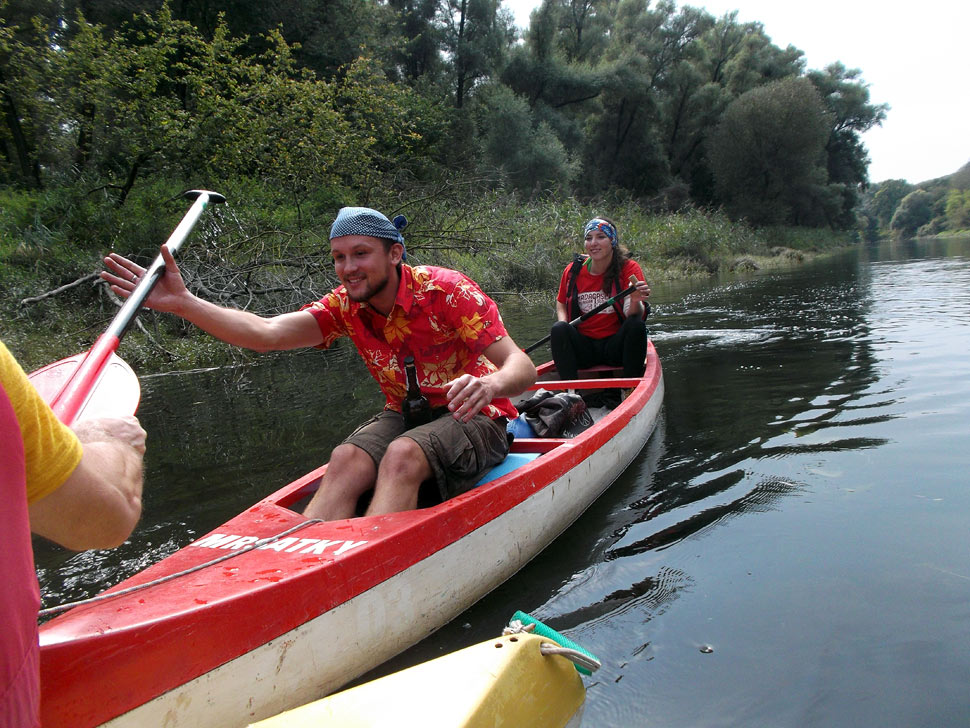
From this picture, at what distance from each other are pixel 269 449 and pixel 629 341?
2884 millimetres

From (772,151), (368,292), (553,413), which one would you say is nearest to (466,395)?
(368,292)

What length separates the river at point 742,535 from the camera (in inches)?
89.7

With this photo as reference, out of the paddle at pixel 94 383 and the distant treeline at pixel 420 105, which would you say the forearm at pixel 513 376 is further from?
the distant treeline at pixel 420 105

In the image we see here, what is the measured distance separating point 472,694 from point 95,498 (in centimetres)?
98

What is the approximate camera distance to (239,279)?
9.20 metres

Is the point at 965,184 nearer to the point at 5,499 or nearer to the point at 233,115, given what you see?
the point at 233,115

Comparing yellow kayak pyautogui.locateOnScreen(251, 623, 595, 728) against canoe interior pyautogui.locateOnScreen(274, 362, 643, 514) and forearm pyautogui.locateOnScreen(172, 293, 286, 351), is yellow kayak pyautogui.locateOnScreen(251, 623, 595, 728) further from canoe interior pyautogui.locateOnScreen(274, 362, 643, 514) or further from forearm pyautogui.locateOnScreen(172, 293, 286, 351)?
forearm pyautogui.locateOnScreen(172, 293, 286, 351)

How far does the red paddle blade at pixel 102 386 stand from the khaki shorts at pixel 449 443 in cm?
106

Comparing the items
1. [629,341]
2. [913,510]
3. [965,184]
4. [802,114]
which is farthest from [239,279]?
[965,184]

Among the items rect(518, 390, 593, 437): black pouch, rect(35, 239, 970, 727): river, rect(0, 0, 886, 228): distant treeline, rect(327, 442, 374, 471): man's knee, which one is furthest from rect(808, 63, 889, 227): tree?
rect(327, 442, 374, 471): man's knee

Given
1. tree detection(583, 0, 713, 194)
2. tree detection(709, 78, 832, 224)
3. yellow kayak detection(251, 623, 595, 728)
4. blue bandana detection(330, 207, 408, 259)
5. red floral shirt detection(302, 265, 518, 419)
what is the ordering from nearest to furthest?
yellow kayak detection(251, 623, 595, 728) < blue bandana detection(330, 207, 408, 259) < red floral shirt detection(302, 265, 518, 419) < tree detection(709, 78, 832, 224) < tree detection(583, 0, 713, 194)

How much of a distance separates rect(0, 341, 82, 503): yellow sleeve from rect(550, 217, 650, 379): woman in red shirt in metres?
4.81

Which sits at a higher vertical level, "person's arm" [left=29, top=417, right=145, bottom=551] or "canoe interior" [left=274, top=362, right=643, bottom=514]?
"person's arm" [left=29, top=417, right=145, bottom=551]

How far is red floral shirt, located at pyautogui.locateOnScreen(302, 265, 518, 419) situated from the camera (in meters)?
3.00
